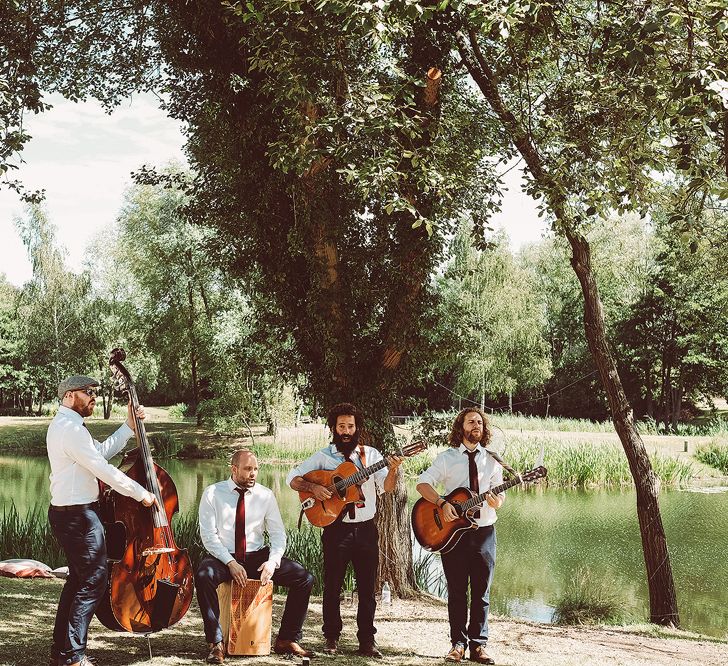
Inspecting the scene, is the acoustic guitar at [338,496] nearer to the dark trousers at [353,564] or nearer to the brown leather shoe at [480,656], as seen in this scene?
the dark trousers at [353,564]

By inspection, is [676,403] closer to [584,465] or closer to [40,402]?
[584,465]

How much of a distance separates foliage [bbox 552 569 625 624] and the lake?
0.31m

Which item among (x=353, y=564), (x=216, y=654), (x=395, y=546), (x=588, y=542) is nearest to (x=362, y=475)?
(x=353, y=564)

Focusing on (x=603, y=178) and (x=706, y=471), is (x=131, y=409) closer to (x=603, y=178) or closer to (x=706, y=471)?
(x=603, y=178)

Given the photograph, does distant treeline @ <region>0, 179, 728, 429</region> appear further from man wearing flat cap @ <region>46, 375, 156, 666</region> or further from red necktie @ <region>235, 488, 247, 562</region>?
man wearing flat cap @ <region>46, 375, 156, 666</region>

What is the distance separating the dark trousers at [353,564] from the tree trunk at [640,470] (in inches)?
165

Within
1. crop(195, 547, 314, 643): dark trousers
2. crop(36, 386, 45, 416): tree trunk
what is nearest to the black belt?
crop(195, 547, 314, 643): dark trousers

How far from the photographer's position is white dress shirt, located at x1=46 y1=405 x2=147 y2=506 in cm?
455

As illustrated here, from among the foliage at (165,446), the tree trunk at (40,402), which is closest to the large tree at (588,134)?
the foliage at (165,446)

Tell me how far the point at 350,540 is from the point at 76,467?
1840 millimetres

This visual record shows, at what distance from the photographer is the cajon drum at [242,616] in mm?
5109

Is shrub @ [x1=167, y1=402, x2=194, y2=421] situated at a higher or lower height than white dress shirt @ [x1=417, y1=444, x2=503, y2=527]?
lower

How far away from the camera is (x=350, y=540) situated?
220 inches

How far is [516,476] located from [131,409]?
7.70ft
